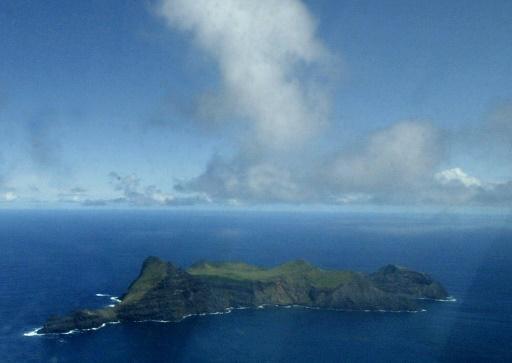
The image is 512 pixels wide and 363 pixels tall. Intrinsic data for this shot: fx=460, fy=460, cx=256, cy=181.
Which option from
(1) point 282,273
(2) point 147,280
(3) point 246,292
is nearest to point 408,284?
(1) point 282,273

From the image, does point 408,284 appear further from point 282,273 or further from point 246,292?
point 246,292

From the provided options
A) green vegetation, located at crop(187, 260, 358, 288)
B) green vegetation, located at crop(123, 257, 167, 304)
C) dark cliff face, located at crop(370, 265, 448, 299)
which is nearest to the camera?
green vegetation, located at crop(123, 257, 167, 304)

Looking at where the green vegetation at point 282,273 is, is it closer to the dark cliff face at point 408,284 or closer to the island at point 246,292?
the island at point 246,292

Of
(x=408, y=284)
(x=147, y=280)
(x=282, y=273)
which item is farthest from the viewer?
(x=408, y=284)

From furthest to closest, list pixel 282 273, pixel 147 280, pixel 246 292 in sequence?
pixel 282 273
pixel 246 292
pixel 147 280

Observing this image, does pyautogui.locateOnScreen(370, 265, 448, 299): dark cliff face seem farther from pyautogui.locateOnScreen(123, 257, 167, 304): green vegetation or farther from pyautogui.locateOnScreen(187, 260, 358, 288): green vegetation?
pyautogui.locateOnScreen(123, 257, 167, 304): green vegetation

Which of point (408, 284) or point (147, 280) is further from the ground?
point (147, 280)

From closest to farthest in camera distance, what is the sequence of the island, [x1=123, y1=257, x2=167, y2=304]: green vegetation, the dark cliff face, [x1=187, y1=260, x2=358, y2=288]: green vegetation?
the island
[x1=123, y1=257, x2=167, y2=304]: green vegetation
[x1=187, y1=260, x2=358, y2=288]: green vegetation
the dark cliff face

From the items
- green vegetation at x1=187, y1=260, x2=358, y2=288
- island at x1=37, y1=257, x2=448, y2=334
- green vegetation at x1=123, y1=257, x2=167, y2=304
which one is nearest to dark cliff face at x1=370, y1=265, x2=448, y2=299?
island at x1=37, y1=257, x2=448, y2=334
